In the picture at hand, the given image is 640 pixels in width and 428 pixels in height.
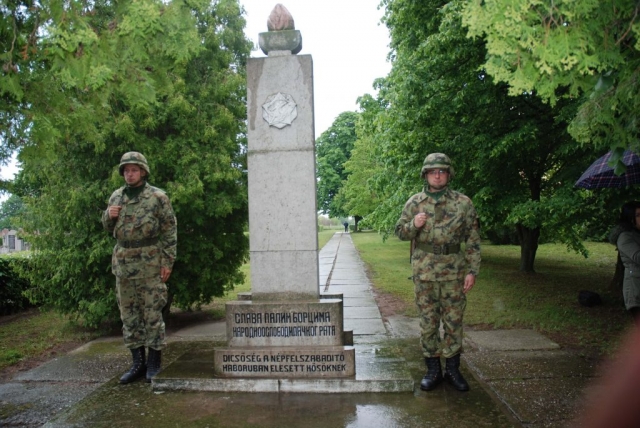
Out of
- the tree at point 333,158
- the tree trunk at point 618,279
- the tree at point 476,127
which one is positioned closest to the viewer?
the tree at point 476,127

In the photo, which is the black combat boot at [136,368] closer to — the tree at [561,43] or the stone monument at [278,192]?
the stone monument at [278,192]

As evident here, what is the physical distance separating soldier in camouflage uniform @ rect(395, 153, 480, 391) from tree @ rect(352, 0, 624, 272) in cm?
318

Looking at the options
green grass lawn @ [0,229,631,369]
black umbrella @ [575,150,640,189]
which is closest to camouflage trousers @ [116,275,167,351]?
green grass lawn @ [0,229,631,369]

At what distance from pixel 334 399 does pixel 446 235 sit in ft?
5.67

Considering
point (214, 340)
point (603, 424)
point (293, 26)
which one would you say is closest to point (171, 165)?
point (214, 340)

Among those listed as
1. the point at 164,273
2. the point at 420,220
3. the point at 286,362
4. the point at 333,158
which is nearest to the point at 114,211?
the point at 164,273

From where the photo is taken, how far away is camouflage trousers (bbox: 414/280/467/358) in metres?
4.69

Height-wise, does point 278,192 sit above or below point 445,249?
above

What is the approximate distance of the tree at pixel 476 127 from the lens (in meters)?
7.85

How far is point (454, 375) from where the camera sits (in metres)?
4.65

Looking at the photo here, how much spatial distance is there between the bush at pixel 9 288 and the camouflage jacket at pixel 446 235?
8.51 metres

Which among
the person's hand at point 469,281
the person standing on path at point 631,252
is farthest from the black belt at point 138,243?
the person standing on path at point 631,252

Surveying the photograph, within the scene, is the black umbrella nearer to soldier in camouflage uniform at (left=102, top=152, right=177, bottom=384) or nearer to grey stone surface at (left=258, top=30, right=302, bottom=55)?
grey stone surface at (left=258, top=30, right=302, bottom=55)

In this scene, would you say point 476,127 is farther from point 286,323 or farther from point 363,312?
point 286,323
